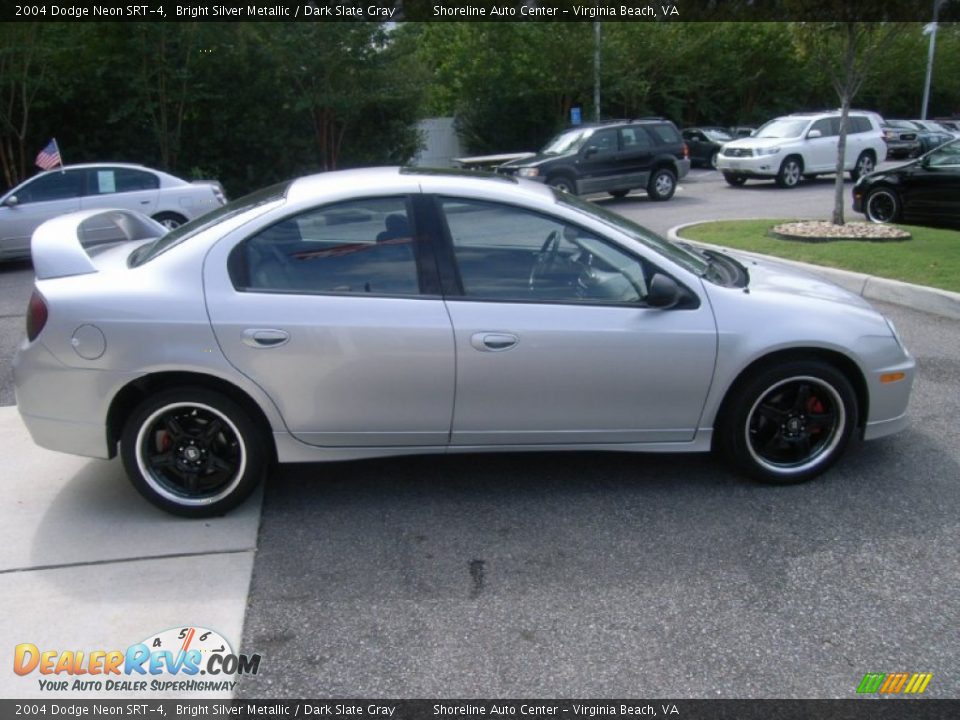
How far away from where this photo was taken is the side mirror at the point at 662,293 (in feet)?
13.2

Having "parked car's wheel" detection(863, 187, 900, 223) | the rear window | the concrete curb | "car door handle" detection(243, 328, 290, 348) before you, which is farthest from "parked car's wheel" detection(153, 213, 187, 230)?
the rear window

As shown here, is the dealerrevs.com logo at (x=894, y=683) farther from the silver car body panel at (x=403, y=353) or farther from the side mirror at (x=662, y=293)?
the side mirror at (x=662, y=293)

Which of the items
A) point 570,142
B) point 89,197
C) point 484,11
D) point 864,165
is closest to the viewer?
point 89,197

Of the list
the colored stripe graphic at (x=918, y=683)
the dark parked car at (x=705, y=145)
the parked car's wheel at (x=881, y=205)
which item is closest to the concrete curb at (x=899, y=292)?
the parked car's wheel at (x=881, y=205)

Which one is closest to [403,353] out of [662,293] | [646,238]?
[662,293]

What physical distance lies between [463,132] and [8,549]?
28950 mm

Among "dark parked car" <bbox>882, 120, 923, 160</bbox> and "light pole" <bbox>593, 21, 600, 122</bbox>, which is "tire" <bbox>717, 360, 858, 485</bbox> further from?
"dark parked car" <bbox>882, 120, 923, 160</bbox>

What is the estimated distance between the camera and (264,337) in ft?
12.8

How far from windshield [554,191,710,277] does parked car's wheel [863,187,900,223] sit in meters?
9.61

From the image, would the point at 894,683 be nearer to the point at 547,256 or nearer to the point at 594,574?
the point at 594,574

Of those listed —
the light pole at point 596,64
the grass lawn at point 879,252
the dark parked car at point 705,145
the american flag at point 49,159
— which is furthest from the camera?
the dark parked car at point 705,145

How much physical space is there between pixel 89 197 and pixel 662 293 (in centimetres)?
1062

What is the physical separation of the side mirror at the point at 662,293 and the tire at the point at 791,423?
59 centimetres

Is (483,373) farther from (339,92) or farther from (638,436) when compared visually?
(339,92)
